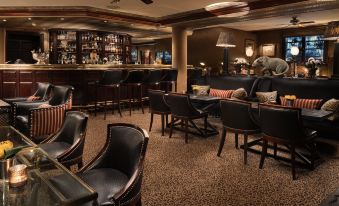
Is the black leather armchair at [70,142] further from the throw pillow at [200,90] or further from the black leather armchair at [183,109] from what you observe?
the throw pillow at [200,90]

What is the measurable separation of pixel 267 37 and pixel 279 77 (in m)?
7.22

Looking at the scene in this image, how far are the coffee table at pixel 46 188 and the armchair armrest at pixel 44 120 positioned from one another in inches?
78.9

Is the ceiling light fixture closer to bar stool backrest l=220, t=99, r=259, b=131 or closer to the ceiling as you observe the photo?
the ceiling

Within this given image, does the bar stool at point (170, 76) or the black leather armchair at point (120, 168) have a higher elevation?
the bar stool at point (170, 76)

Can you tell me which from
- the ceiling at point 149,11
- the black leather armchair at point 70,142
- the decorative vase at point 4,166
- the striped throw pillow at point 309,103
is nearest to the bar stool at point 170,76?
the ceiling at point 149,11

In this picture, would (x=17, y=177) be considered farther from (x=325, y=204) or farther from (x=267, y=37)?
(x=267, y=37)

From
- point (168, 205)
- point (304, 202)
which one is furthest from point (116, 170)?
point (304, 202)

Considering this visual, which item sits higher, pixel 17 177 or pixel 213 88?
pixel 213 88

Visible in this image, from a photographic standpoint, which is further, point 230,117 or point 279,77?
point 279,77

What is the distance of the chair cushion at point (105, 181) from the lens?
6.55 ft

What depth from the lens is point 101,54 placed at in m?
10.8

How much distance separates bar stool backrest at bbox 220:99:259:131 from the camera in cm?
379

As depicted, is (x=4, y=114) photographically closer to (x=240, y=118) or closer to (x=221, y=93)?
(x=240, y=118)

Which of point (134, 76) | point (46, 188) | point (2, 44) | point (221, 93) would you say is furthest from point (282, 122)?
point (2, 44)
